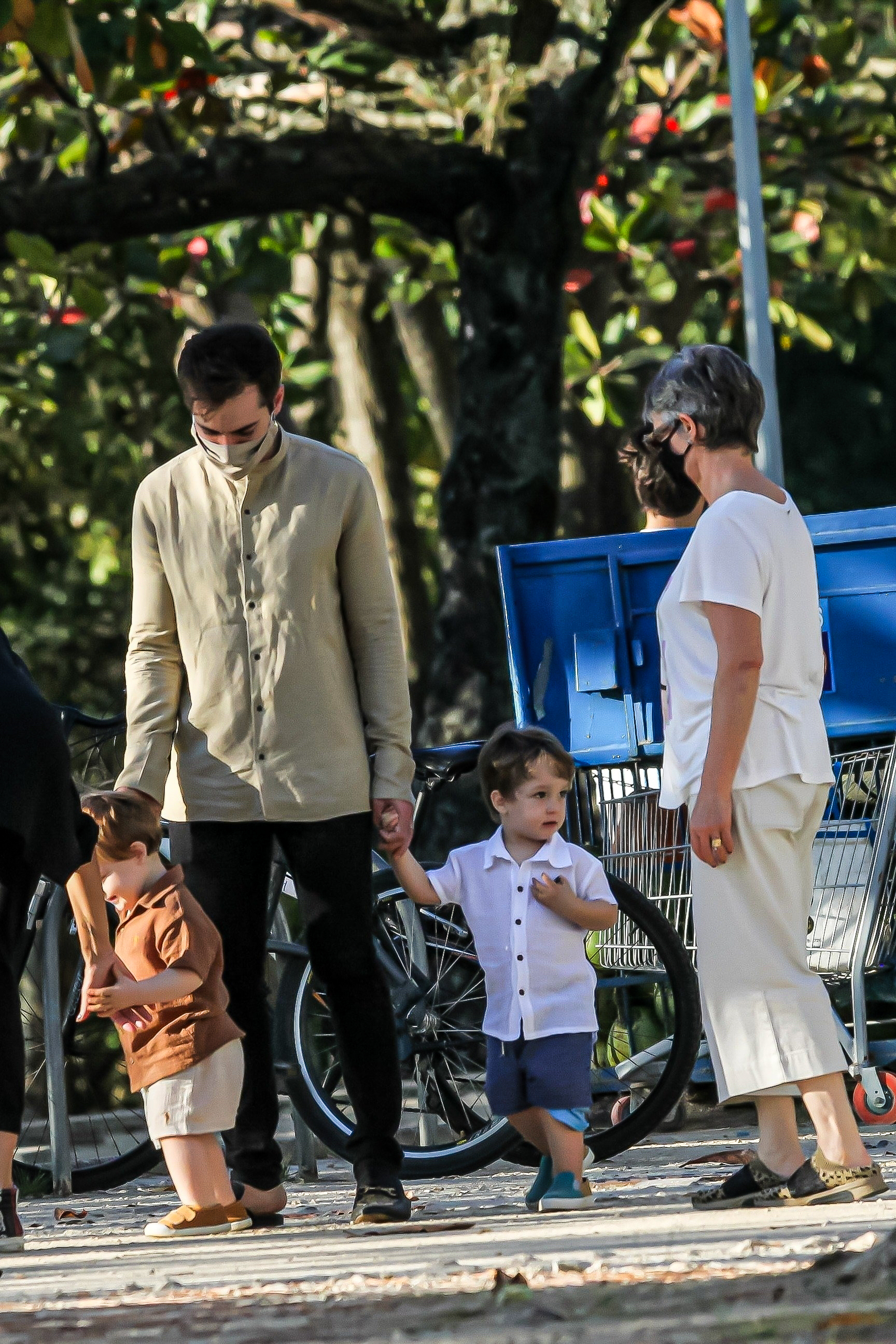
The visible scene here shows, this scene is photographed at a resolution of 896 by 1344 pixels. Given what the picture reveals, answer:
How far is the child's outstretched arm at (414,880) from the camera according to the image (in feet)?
15.1

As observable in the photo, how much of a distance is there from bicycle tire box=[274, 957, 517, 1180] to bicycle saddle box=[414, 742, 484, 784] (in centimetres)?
57

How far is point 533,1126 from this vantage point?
4.59m

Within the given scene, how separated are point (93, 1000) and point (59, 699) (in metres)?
11.3

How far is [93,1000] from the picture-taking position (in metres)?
4.34

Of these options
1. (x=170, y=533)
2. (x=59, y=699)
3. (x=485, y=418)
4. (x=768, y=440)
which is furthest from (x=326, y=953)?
(x=59, y=699)

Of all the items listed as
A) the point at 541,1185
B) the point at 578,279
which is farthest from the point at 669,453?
the point at 578,279

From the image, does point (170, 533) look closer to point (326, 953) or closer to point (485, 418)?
point (326, 953)

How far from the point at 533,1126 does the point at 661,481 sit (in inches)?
66.5

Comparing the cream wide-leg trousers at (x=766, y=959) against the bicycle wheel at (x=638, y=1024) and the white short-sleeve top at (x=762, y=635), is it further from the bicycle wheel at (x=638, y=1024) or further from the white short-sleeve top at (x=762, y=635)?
the bicycle wheel at (x=638, y=1024)

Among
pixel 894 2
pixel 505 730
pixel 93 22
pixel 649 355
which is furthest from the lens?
pixel 894 2

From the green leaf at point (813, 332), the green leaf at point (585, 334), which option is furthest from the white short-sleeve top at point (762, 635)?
the green leaf at point (813, 332)

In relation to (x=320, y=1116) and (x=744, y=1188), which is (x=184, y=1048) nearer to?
(x=320, y=1116)

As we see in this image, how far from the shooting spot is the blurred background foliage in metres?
8.23

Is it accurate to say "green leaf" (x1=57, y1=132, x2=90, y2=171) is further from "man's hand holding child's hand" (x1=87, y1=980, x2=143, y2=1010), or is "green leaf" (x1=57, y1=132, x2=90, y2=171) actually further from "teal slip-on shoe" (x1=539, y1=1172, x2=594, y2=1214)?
"teal slip-on shoe" (x1=539, y1=1172, x2=594, y2=1214)
